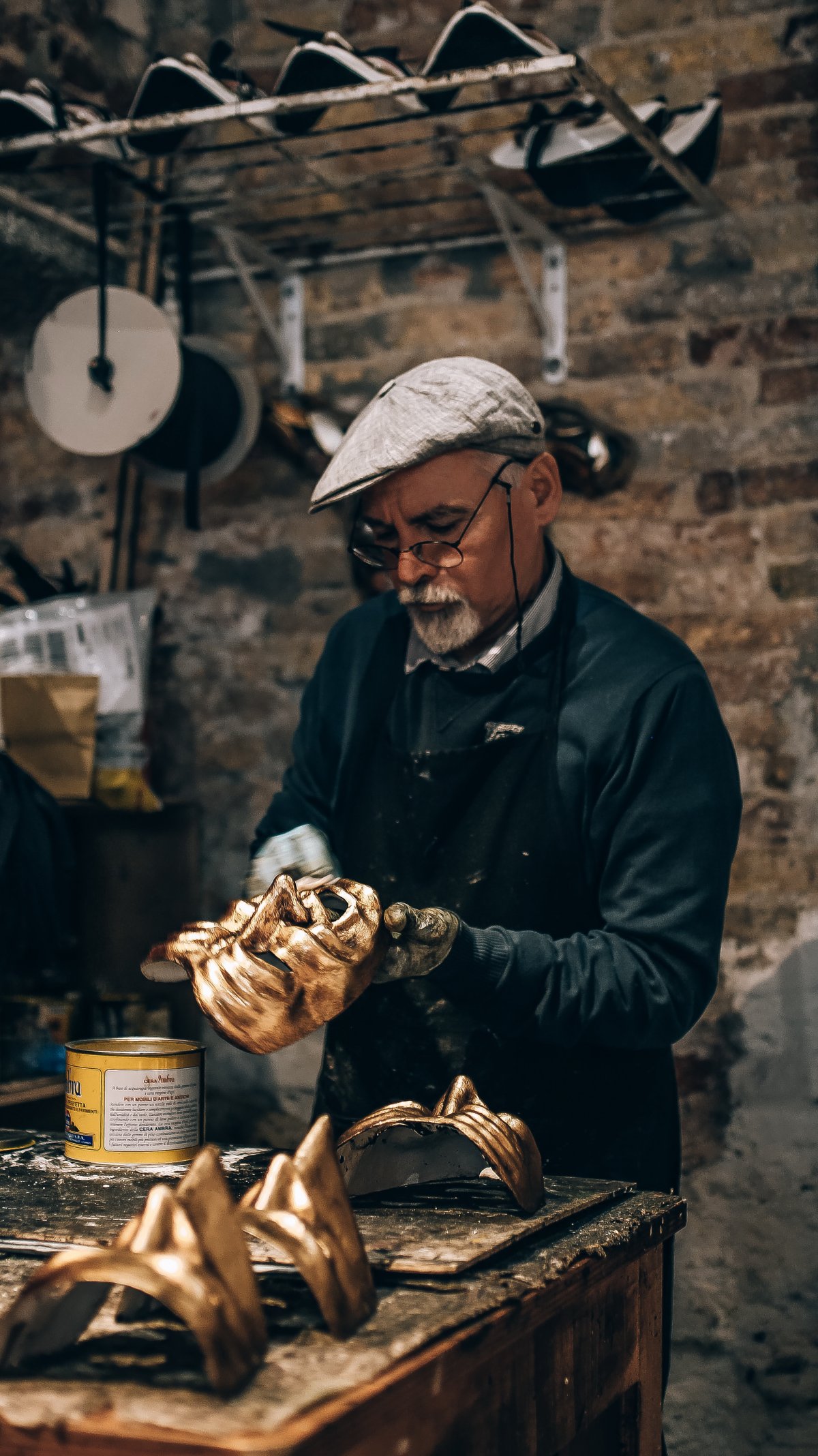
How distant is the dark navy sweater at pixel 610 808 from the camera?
1501 mm

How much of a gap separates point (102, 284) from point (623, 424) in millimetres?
983

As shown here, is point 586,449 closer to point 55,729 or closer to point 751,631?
point 751,631

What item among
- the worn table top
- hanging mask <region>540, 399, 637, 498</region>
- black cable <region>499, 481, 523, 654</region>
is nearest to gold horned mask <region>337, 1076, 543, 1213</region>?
the worn table top

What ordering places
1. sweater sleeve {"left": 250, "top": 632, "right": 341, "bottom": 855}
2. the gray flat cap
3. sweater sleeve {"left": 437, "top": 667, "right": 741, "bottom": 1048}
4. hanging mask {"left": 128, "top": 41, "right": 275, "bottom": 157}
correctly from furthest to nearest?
1. hanging mask {"left": 128, "top": 41, "right": 275, "bottom": 157}
2. sweater sleeve {"left": 250, "top": 632, "right": 341, "bottom": 855}
3. the gray flat cap
4. sweater sleeve {"left": 437, "top": 667, "right": 741, "bottom": 1048}

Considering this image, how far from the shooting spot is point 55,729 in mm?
2551

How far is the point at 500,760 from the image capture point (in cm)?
180

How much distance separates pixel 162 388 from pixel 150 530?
0.41 metres

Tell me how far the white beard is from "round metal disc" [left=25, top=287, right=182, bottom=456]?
3.34 feet

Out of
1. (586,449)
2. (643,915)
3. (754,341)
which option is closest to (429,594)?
(643,915)

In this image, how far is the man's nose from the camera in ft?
5.76

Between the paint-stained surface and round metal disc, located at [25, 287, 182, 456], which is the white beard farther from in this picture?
round metal disc, located at [25, 287, 182, 456]

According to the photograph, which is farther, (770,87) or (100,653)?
(100,653)

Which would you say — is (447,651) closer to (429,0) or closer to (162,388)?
(162,388)

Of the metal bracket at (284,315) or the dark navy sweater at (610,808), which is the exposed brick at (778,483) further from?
the metal bracket at (284,315)
